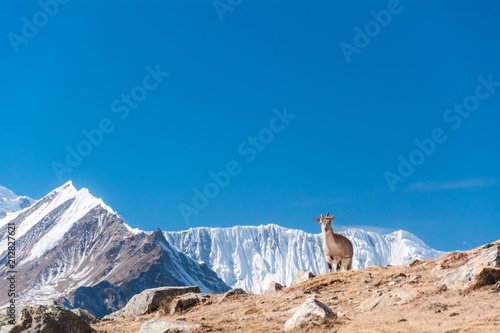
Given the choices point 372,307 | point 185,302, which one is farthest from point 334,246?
point 372,307

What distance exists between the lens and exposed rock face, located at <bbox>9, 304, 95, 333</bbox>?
17.7 metres

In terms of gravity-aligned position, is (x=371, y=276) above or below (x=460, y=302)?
above

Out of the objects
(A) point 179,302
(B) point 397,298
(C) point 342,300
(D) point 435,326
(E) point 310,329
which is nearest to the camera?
(D) point 435,326

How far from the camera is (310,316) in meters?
16.5

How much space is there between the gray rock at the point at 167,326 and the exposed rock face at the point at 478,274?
10.2m

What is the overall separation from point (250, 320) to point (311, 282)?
759cm

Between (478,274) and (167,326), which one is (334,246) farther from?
(167,326)

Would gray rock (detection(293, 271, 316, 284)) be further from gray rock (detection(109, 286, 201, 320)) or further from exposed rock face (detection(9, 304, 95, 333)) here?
exposed rock face (detection(9, 304, 95, 333))

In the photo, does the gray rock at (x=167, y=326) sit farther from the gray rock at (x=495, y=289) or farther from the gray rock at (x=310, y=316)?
the gray rock at (x=495, y=289)

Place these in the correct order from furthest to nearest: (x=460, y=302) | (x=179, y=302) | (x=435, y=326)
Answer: (x=179, y=302) < (x=460, y=302) < (x=435, y=326)

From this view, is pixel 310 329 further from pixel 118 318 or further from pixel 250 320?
pixel 118 318

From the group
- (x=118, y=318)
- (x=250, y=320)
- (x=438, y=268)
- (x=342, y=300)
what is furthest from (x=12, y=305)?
(x=438, y=268)

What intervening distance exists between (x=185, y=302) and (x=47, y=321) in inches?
321

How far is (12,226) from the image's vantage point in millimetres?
27969
